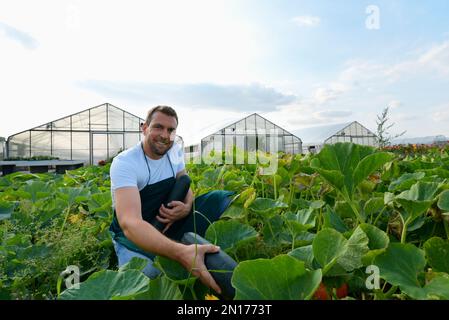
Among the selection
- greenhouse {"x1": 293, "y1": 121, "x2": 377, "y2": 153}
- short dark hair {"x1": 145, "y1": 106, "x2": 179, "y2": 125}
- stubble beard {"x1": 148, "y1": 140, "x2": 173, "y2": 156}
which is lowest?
stubble beard {"x1": 148, "y1": 140, "x2": 173, "y2": 156}

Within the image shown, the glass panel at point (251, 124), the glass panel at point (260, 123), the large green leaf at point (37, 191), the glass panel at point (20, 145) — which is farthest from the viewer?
the glass panel at point (260, 123)

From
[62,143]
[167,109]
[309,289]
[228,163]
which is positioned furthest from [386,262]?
[62,143]

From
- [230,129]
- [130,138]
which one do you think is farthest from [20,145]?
[230,129]

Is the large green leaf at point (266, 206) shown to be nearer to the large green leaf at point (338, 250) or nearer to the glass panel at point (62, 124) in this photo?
the large green leaf at point (338, 250)

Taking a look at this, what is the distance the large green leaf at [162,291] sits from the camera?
62 centimetres

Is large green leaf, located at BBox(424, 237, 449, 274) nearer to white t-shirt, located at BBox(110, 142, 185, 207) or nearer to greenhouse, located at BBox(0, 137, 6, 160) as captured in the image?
white t-shirt, located at BBox(110, 142, 185, 207)

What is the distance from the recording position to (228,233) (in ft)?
2.83

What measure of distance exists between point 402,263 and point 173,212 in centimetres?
66

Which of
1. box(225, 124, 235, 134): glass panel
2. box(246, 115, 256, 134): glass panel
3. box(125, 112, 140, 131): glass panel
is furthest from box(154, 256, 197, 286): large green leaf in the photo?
box(125, 112, 140, 131): glass panel

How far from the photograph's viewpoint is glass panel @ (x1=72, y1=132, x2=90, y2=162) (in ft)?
44.0

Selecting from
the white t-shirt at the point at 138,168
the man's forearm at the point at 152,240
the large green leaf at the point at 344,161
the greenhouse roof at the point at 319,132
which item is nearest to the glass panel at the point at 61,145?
the greenhouse roof at the point at 319,132

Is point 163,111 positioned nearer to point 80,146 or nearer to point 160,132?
point 160,132

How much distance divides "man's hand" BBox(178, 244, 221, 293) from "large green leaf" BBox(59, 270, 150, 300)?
12 centimetres

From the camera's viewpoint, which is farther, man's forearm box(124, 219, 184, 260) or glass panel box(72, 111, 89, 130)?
glass panel box(72, 111, 89, 130)
